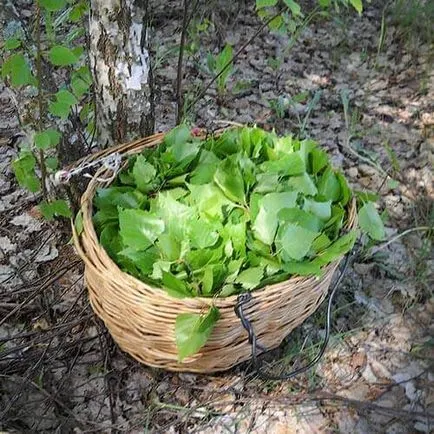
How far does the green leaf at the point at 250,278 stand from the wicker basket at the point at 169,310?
2 centimetres

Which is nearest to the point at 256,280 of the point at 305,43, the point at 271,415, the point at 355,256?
the point at 271,415

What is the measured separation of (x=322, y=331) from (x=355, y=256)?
29 cm

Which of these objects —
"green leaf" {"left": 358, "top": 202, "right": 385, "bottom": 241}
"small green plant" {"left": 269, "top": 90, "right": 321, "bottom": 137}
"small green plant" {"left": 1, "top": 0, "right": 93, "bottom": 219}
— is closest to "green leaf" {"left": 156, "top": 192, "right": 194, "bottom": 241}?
"small green plant" {"left": 1, "top": 0, "right": 93, "bottom": 219}

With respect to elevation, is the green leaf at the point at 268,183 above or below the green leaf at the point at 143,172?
below

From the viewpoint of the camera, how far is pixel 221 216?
137 cm

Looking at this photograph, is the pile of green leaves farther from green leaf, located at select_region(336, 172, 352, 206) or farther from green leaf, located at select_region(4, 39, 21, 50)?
green leaf, located at select_region(4, 39, 21, 50)

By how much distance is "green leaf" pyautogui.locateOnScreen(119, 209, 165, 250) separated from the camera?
130cm

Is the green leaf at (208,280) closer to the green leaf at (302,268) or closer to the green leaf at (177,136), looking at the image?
the green leaf at (302,268)

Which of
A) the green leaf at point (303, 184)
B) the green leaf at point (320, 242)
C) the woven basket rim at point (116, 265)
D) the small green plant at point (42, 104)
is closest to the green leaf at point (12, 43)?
the small green plant at point (42, 104)

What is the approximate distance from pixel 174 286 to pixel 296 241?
0.28 m

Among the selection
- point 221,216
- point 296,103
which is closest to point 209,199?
point 221,216

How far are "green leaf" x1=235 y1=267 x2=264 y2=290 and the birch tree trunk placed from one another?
0.63m

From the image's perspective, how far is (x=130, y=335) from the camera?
4.57 feet

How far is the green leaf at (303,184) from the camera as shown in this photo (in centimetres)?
141
